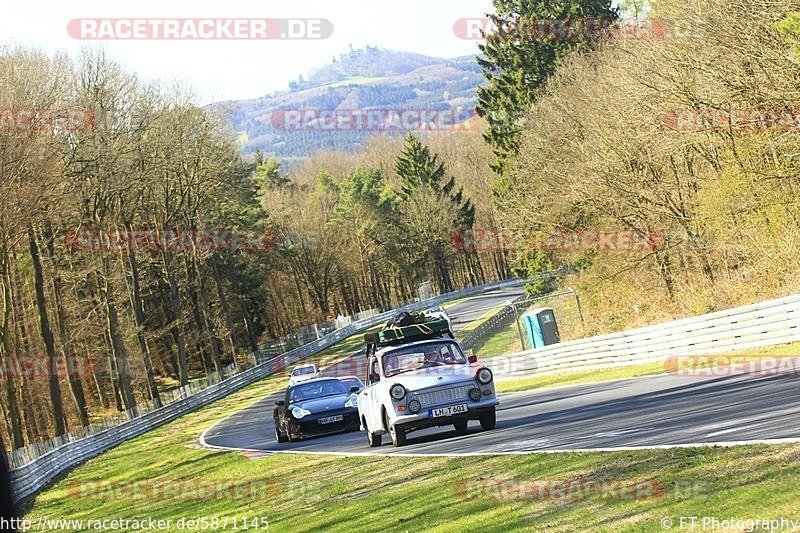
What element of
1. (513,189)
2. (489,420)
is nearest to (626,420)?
(489,420)

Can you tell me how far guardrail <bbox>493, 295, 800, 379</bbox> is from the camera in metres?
22.9

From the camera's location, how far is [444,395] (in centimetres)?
1712

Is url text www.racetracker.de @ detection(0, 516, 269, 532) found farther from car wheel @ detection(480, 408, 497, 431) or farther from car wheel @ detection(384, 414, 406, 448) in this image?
car wheel @ detection(480, 408, 497, 431)

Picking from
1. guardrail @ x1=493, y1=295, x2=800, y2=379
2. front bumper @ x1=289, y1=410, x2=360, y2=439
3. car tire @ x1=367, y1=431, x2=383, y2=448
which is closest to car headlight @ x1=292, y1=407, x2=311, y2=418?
front bumper @ x1=289, y1=410, x2=360, y2=439

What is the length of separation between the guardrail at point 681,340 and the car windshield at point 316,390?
8.78m

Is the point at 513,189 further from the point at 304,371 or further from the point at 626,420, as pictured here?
the point at 626,420

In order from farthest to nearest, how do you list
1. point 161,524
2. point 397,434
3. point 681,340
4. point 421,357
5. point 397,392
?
point 681,340 < point 421,357 < point 397,434 < point 397,392 < point 161,524

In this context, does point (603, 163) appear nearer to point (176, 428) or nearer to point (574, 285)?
point (574, 285)

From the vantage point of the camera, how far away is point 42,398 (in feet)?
180

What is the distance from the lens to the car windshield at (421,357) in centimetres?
1831

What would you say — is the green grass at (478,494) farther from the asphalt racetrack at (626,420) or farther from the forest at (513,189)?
the forest at (513,189)

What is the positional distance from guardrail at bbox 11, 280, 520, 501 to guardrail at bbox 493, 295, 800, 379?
627 inches

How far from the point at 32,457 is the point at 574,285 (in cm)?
2420

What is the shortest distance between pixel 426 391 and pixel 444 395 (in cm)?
31
